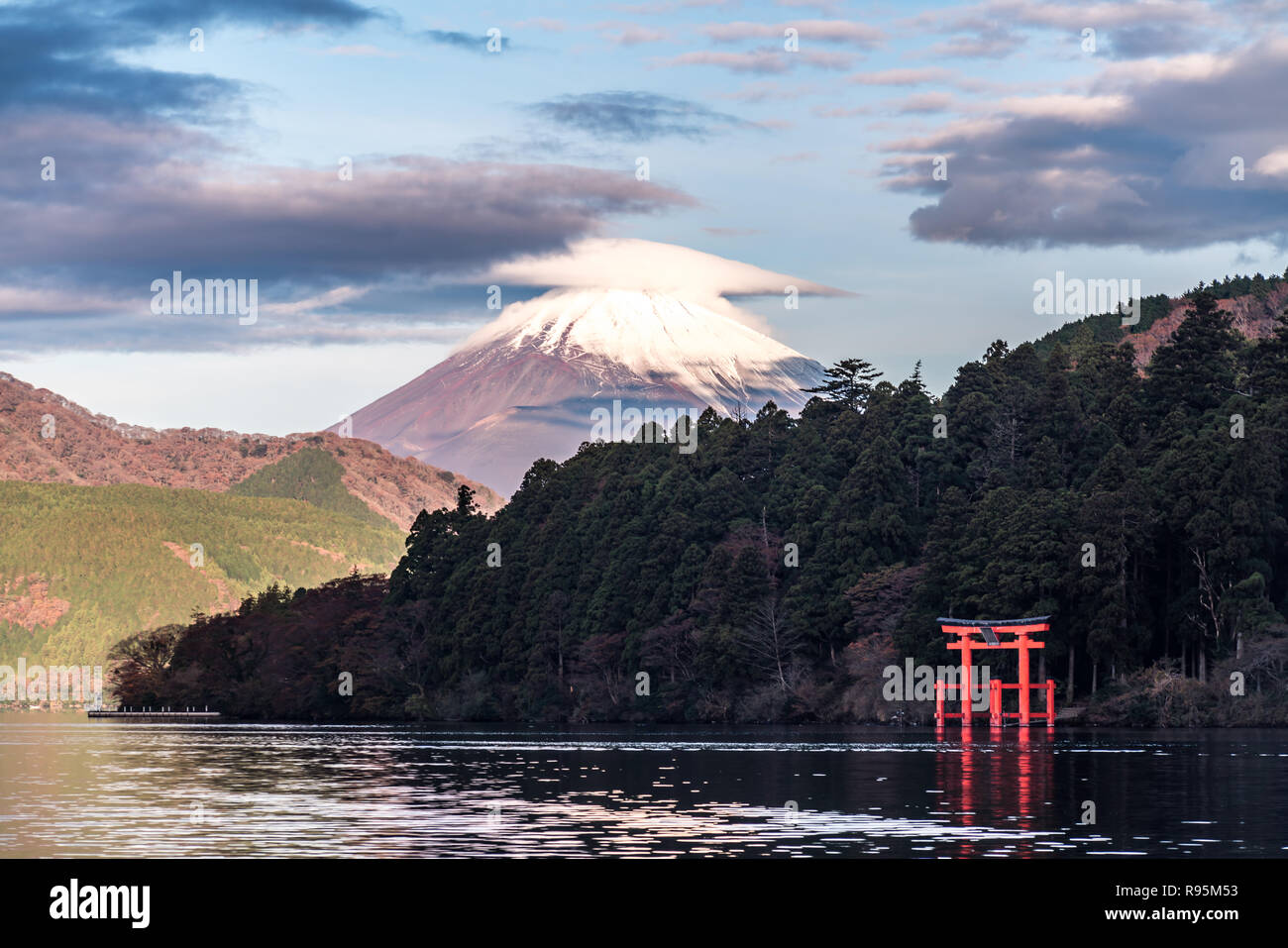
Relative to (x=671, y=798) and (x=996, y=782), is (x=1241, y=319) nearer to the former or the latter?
(x=996, y=782)

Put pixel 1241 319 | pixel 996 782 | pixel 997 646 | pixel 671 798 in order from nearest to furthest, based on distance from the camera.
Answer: pixel 671 798
pixel 996 782
pixel 997 646
pixel 1241 319

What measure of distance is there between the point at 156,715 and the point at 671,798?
10783cm

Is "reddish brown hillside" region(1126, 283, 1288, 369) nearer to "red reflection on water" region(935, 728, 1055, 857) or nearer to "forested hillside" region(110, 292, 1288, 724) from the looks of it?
"forested hillside" region(110, 292, 1288, 724)

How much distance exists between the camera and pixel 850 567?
3706 inches

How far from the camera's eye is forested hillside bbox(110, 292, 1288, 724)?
79.9m

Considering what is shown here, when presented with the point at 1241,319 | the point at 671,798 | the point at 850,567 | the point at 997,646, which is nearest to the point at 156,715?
the point at 850,567

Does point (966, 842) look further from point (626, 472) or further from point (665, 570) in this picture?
point (626, 472)

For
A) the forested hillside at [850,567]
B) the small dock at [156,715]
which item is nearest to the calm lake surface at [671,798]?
the forested hillside at [850,567]

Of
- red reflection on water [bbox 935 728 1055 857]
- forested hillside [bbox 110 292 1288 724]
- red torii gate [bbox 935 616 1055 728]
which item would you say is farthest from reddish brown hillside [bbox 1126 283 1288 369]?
red reflection on water [bbox 935 728 1055 857]
